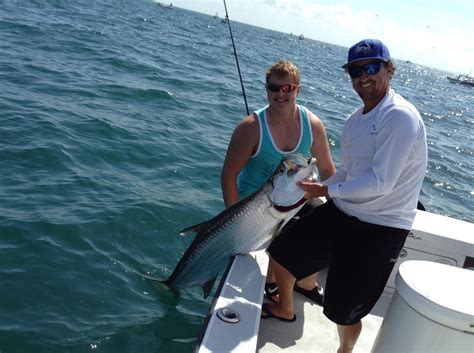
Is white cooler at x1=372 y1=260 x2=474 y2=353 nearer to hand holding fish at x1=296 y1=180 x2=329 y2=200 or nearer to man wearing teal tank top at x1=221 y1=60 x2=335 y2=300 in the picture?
hand holding fish at x1=296 y1=180 x2=329 y2=200

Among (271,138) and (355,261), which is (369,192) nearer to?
(355,261)

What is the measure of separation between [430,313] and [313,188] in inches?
45.6

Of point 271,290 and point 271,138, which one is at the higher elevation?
point 271,138

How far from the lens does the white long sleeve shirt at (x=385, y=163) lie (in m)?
2.78

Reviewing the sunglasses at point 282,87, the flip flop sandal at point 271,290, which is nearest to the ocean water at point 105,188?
the flip flop sandal at point 271,290

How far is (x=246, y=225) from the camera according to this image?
144 inches

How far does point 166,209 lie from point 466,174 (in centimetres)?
915

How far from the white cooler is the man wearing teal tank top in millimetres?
1421

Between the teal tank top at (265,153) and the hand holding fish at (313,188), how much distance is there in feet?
2.36

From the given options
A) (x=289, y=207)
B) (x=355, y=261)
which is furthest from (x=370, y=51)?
(x=355, y=261)

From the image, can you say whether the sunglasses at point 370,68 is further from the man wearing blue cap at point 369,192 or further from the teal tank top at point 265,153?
the teal tank top at point 265,153

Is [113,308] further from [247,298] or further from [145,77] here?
[145,77]

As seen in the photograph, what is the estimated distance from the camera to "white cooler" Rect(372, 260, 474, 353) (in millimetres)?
2398

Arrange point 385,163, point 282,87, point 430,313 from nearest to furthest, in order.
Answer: point 430,313 < point 385,163 < point 282,87
